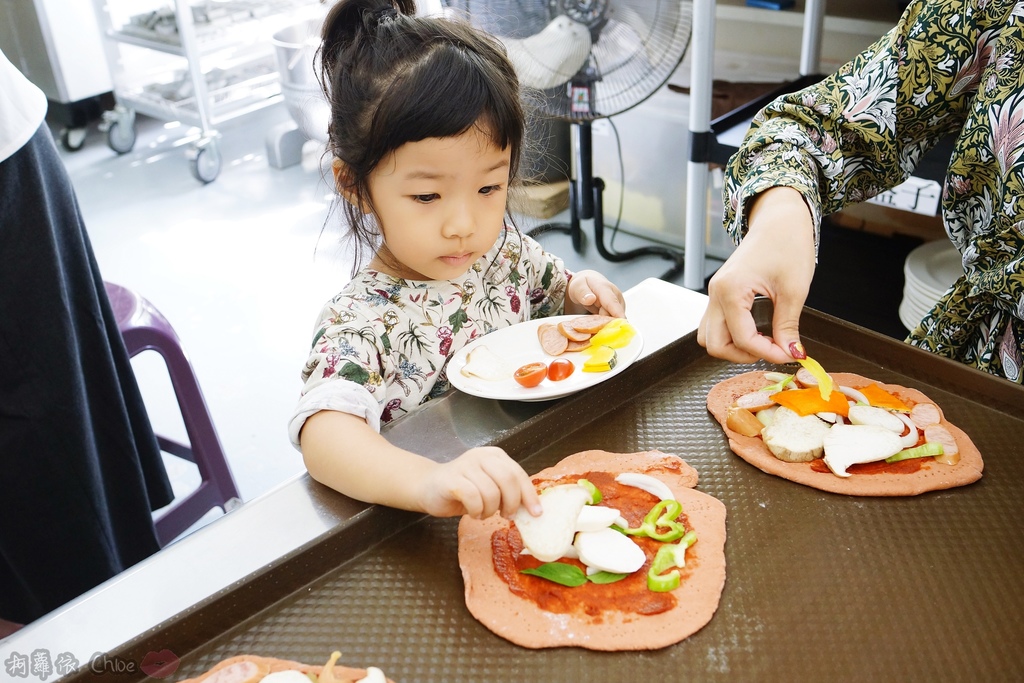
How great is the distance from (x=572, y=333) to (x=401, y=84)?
38 cm

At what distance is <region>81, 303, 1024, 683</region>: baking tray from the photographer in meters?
0.73

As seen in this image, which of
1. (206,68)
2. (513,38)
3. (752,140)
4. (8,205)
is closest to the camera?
(752,140)

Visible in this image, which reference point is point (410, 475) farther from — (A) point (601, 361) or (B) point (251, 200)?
(B) point (251, 200)

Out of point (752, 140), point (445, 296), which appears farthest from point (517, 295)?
point (752, 140)

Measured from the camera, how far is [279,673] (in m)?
0.71

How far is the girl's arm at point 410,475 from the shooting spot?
2.68 feet

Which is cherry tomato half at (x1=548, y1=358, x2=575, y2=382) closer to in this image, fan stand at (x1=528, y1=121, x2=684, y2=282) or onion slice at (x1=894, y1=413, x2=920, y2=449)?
onion slice at (x1=894, y1=413, x2=920, y2=449)

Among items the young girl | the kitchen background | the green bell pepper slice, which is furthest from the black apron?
the green bell pepper slice

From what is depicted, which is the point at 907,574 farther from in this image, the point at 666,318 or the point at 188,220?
the point at 188,220

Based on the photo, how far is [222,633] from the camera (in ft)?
2.50

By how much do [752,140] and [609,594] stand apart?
66cm

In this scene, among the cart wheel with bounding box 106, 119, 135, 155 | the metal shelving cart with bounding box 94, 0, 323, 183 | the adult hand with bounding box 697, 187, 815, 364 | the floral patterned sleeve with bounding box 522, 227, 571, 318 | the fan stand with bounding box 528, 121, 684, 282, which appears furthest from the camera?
the cart wheel with bounding box 106, 119, 135, 155

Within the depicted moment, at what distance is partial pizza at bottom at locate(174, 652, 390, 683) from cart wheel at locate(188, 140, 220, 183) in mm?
3613

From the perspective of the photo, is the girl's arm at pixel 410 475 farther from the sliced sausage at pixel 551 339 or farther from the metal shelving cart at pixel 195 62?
the metal shelving cart at pixel 195 62
